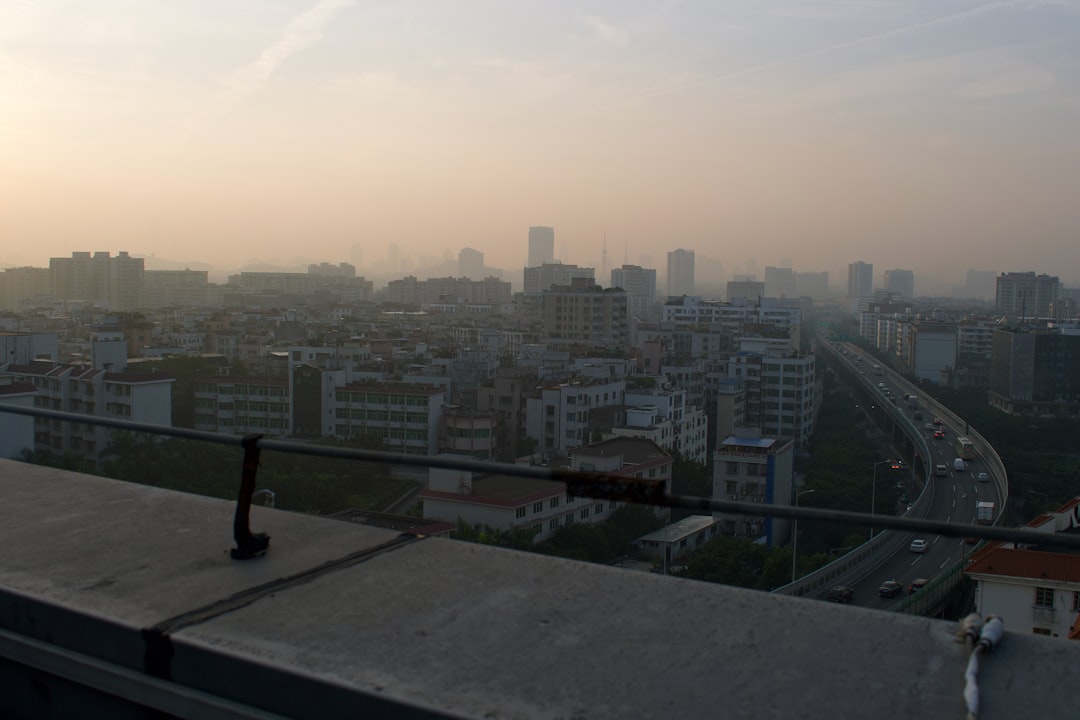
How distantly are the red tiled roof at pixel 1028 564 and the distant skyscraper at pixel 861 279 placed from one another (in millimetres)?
84501

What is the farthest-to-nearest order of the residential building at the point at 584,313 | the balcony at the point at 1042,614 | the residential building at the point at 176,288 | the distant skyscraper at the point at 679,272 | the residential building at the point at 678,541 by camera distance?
the distant skyscraper at the point at 679,272 → the residential building at the point at 176,288 → the residential building at the point at 584,313 → the residential building at the point at 678,541 → the balcony at the point at 1042,614

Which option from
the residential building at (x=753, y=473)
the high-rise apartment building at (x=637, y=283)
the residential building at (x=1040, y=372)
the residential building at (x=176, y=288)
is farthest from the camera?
the high-rise apartment building at (x=637, y=283)

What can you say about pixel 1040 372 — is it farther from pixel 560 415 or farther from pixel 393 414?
pixel 393 414

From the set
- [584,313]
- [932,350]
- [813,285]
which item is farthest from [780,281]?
[584,313]

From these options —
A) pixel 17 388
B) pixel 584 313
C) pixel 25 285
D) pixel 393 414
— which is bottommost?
pixel 393 414

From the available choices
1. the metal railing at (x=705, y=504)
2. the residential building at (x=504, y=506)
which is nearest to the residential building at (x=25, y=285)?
the residential building at (x=504, y=506)

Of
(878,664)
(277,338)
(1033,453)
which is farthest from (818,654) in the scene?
(277,338)

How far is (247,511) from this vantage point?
78 cm

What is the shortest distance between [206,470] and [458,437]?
6.20 metres

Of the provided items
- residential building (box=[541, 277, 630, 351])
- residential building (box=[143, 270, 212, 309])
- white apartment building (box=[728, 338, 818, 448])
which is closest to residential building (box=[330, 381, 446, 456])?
white apartment building (box=[728, 338, 818, 448])

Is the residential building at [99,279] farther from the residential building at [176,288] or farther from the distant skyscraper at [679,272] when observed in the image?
the distant skyscraper at [679,272]

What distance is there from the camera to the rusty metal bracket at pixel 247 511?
0.77m

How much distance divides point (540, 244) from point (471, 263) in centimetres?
899

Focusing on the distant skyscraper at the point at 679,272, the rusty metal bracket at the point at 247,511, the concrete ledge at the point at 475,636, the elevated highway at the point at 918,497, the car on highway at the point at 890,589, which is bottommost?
the elevated highway at the point at 918,497
